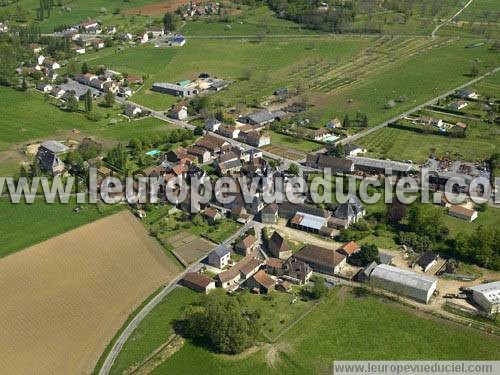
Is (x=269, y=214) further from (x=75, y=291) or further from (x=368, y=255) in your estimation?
(x=75, y=291)

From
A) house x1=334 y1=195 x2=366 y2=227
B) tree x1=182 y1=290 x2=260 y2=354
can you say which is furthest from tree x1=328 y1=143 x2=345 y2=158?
tree x1=182 y1=290 x2=260 y2=354

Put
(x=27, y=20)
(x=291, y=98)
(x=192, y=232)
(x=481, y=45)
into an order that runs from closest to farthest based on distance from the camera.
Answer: (x=192, y=232) < (x=291, y=98) < (x=481, y=45) < (x=27, y=20)

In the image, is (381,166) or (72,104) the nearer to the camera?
(381,166)

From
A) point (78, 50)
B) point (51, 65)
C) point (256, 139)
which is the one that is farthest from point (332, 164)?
point (78, 50)

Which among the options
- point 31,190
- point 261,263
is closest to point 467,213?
point 261,263

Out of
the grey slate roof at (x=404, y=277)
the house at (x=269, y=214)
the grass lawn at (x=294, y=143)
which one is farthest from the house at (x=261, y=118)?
the grey slate roof at (x=404, y=277)

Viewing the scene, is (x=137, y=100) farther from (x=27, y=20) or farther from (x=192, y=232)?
(x=27, y=20)
